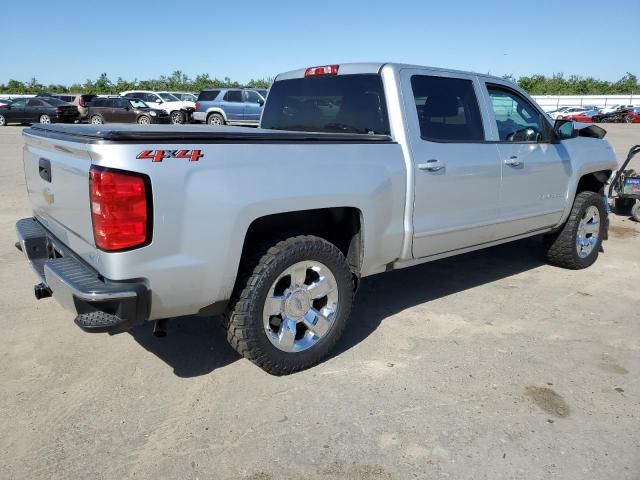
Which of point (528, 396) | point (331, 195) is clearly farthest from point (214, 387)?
point (528, 396)

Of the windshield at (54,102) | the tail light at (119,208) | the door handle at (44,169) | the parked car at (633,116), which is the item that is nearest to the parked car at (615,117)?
the parked car at (633,116)

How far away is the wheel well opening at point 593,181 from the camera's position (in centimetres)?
557

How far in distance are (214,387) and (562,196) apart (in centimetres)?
362

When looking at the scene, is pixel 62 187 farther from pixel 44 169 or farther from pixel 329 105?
pixel 329 105

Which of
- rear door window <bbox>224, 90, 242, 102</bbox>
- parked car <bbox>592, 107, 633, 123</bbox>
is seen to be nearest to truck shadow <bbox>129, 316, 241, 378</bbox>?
rear door window <bbox>224, 90, 242, 102</bbox>

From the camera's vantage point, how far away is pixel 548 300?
4.72 m

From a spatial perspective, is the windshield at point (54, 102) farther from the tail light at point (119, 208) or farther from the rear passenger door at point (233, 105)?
the tail light at point (119, 208)

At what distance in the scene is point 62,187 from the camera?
298 centimetres


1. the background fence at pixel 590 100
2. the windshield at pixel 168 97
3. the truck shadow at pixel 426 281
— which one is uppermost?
the background fence at pixel 590 100

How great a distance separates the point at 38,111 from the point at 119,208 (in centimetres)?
2809

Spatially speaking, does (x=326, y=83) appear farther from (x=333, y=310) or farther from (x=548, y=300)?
(x=548, y=300)

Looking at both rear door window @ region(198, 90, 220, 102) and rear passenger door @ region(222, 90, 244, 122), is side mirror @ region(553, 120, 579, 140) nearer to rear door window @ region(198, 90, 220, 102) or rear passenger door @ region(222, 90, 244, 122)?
rear passenger door @ region(222, 90, 244, 122)

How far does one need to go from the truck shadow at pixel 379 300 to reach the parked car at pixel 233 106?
1699cm

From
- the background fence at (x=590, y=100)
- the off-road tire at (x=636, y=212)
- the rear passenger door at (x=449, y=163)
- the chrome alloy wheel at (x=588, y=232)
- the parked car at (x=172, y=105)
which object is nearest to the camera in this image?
the rear passenger door at (x=449, y=163)
